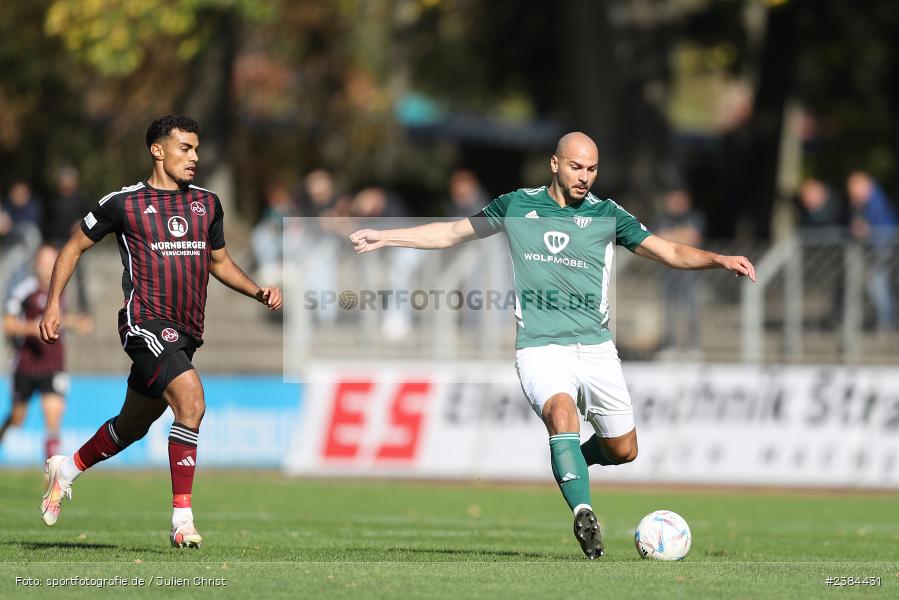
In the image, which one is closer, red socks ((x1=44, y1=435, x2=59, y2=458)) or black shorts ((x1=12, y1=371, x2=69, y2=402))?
red socks ((x1=44, y1=435, x2=59, y2=458))

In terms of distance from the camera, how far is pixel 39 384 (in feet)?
56.4

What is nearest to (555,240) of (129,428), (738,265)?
(738,265)

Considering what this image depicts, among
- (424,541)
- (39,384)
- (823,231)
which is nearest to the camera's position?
(424,541)

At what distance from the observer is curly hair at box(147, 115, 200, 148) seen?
9867mm

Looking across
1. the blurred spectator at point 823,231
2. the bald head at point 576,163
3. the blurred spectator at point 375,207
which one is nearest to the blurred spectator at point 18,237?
the blurred spectator at point 375,207

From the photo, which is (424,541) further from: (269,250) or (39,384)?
(269,250)

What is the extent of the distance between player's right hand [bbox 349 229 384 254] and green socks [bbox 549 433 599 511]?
1712 mm

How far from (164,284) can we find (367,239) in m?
1.35

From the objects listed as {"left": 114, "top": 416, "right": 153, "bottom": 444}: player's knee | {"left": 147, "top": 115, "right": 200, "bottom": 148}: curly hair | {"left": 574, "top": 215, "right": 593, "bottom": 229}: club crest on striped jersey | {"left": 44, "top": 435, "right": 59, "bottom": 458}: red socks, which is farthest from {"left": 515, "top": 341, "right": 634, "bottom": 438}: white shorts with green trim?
{"left": 44, "top": 435, "right": 59, "bottom": 458}: red socks

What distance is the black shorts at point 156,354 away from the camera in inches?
380

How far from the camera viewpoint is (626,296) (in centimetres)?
2028

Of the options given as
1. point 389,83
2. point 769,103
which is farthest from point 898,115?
point 389,83

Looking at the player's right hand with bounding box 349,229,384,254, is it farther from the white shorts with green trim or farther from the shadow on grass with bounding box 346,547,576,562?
the shadow on grass with bounding box 346,547,576,562

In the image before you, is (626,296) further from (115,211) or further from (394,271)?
(115,211)
